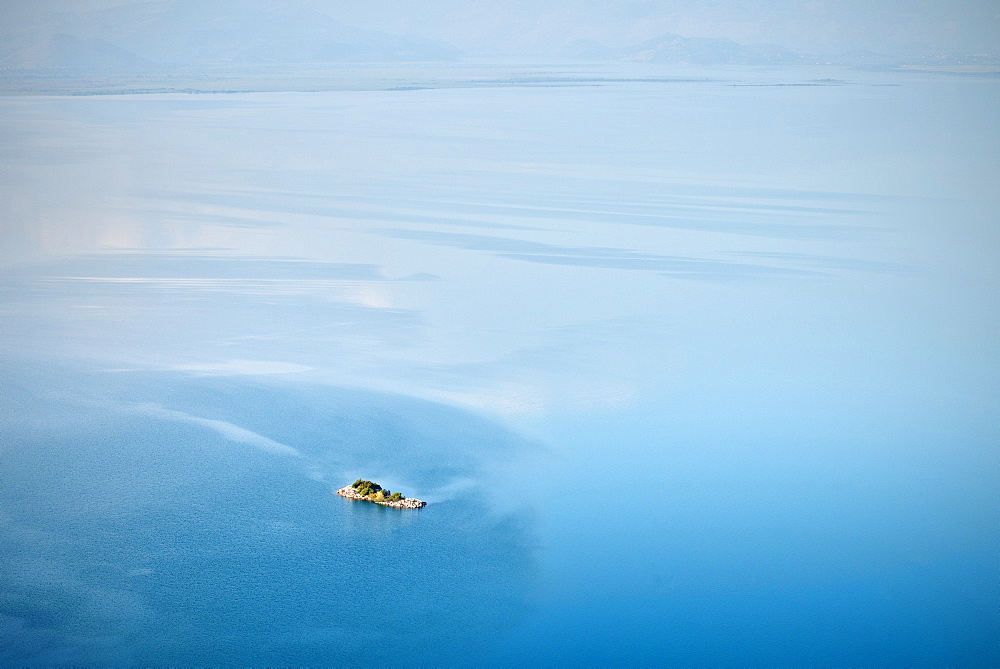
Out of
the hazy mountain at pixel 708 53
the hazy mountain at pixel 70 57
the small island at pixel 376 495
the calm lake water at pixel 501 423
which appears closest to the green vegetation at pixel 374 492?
the small island at pixel 376 495

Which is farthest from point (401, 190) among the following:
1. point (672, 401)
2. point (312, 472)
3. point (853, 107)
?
point (853, 107)

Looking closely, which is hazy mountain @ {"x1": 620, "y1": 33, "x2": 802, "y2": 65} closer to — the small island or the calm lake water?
the calm lake water

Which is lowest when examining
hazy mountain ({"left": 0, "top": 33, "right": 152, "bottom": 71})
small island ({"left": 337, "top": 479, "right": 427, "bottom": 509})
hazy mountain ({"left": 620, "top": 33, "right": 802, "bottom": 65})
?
small island ({"left": 337, "top": 479, "right": 427, "bottom": 509})

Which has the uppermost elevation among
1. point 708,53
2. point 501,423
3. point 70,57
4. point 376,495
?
point 708,53

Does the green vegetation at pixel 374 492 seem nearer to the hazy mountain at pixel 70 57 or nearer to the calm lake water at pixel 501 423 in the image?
the calm lake water at pixel 501 423

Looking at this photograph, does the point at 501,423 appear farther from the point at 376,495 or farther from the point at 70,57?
the point at 70,57

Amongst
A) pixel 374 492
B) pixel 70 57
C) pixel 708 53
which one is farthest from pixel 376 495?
pixel 708 53

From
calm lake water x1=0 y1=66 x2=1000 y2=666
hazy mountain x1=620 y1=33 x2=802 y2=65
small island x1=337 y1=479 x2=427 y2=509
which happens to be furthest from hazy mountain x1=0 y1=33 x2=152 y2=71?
small island x1=337 y1=479 x2=427 y2=509
